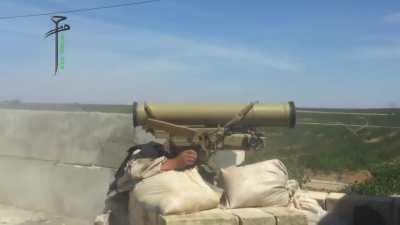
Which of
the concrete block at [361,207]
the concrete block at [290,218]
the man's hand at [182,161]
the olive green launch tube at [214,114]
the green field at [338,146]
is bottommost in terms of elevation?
the green field at [338,146]

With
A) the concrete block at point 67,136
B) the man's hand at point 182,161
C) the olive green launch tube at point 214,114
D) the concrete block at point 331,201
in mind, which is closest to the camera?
the man's hand at point 182,161

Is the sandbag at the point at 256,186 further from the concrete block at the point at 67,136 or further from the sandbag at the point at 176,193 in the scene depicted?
the concrete block at the point at 67,136

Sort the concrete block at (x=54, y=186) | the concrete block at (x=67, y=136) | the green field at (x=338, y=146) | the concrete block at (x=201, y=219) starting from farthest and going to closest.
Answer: the green field at (x=338, y=146) → the concrete block at (x=54, y=186) → the concrete block at (x=67, y=136) → the concrete block at (x=201, y=219)

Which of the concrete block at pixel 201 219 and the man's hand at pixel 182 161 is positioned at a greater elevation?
the man's hand at pixel 182 161

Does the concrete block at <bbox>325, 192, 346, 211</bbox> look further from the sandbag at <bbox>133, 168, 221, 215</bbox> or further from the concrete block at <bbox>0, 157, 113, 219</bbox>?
the concrete block at <bbox>0, 157, 113, 219</bbox>

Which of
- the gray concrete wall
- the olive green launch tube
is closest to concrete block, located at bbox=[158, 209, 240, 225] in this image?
the olive green launch tube

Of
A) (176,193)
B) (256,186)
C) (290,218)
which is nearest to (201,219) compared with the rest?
(176,193)

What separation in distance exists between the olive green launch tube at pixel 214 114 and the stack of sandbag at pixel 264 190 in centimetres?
35

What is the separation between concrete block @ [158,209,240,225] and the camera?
3.90m

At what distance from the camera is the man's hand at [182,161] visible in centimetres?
470

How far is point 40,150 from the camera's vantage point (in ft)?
25.2

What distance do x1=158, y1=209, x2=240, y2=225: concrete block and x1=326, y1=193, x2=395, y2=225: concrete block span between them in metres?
1.19

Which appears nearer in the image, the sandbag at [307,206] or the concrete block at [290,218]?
the concrete block at [290,218]

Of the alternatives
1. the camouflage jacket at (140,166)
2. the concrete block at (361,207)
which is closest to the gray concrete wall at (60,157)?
the camouflage jacket at (140,166)
